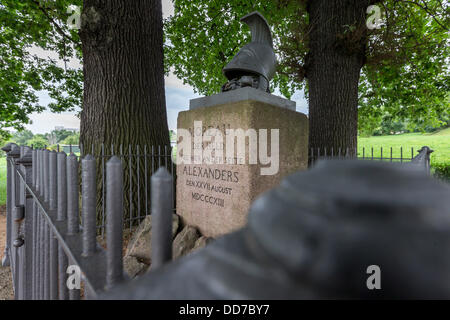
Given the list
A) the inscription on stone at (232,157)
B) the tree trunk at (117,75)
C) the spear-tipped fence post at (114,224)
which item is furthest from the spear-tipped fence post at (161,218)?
the tree trunk at (117,75)

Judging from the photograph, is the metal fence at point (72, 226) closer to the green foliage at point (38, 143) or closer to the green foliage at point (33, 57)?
the green foliage at point (38, 143)

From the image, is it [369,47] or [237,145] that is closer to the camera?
[237,145]

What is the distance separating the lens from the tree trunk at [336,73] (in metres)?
6.14

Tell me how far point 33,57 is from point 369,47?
484 inches

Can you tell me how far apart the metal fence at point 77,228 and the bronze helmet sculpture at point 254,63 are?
2.84m

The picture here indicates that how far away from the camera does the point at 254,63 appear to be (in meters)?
3.71

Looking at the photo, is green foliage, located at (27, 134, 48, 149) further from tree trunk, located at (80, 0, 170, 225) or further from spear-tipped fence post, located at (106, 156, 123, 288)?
spear-tipped fence post, located at (106, 156, 123, 288)

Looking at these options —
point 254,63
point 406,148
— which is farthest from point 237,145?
point 406,148

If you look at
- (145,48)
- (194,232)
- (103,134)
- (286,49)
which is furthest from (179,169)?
(286,49)

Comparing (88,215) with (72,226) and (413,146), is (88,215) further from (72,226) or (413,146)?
(413,146)

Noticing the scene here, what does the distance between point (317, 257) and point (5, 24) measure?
10.8m

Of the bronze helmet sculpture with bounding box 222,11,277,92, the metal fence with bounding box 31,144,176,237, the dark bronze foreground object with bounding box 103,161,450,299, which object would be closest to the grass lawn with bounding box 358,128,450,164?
the bronze helmet sculpture with bounding box 222,11,277,92

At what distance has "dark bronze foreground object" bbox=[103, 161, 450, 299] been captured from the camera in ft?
0.77
